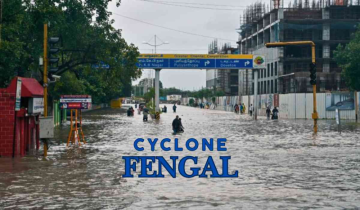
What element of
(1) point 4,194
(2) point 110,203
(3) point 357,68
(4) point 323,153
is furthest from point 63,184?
(3) point 357,68

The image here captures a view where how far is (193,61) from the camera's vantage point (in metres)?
63.1

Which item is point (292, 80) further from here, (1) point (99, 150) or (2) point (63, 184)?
(2) point (63, 184)

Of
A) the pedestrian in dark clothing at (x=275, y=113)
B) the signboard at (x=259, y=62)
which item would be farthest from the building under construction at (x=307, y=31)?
the pedestrian in dark clothing at (x=275, y=113)

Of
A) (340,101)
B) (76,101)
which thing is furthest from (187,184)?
(340,101)

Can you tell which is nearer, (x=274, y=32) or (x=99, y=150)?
(x=99, y=150)

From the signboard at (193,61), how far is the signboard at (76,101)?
35.9 meters

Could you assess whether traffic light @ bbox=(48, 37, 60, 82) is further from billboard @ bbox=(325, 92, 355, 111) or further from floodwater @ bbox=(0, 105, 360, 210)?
billboard @ bbox=(325, 92, 355, 111)

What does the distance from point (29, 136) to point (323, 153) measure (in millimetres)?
12125

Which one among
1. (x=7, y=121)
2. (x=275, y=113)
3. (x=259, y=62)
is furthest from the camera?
(x=259, y=62)

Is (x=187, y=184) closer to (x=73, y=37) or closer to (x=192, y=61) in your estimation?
(x=73, y=37)

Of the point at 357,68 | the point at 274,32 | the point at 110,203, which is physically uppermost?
the point at 274,32

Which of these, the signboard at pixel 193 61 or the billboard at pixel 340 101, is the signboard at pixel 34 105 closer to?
the signboard at pixel 193 61

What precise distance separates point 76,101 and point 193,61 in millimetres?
38873

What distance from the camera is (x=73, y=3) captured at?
105 feet
